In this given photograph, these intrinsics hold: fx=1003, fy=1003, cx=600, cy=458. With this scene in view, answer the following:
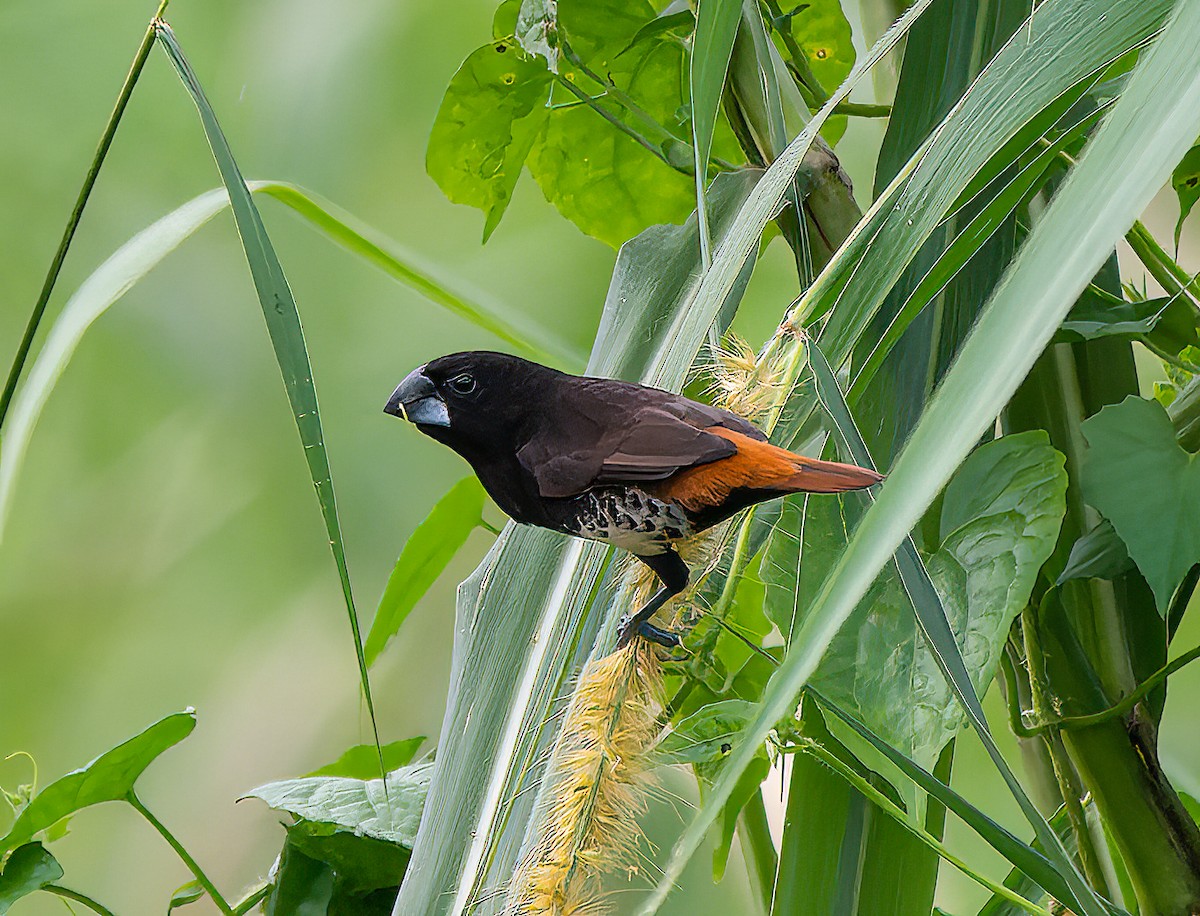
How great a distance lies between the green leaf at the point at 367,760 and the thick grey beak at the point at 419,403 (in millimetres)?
334

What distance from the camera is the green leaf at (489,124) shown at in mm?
532

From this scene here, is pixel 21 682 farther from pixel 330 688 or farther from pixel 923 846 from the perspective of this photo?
pixel 923 846

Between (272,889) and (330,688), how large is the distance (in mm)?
670

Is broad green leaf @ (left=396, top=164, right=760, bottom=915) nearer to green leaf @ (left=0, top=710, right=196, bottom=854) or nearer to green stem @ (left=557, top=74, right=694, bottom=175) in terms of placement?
green stem @ (left=557, top=74, right=694, bottom=175)

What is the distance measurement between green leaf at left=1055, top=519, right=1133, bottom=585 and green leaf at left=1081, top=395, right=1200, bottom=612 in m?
0.02

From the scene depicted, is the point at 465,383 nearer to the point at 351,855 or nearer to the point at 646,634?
the point at 646,634

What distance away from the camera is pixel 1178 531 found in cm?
32

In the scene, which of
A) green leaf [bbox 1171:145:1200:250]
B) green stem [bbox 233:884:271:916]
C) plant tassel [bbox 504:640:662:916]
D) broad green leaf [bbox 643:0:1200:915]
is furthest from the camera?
green stem [bbox 233:884:271:916]

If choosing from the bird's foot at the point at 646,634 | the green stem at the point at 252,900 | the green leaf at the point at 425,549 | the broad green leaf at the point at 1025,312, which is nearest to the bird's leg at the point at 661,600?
the bird's foot at the point at 646,634

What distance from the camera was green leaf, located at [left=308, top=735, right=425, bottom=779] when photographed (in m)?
0.62

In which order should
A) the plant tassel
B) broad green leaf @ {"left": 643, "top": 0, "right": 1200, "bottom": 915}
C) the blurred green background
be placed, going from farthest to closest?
the blurred green background, the plant tassel, broad green leaf @ {"left": 643, "top": 0, "right": 1200, "bottom": 915}

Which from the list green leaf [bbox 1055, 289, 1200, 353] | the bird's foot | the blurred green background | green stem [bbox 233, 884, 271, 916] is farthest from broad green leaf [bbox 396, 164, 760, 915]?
the blurred green background

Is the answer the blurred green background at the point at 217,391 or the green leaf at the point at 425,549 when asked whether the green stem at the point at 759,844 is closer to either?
the green leaf at the point at 425,549

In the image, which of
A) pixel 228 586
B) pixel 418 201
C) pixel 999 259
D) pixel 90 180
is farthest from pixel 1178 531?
pixel 228 586
